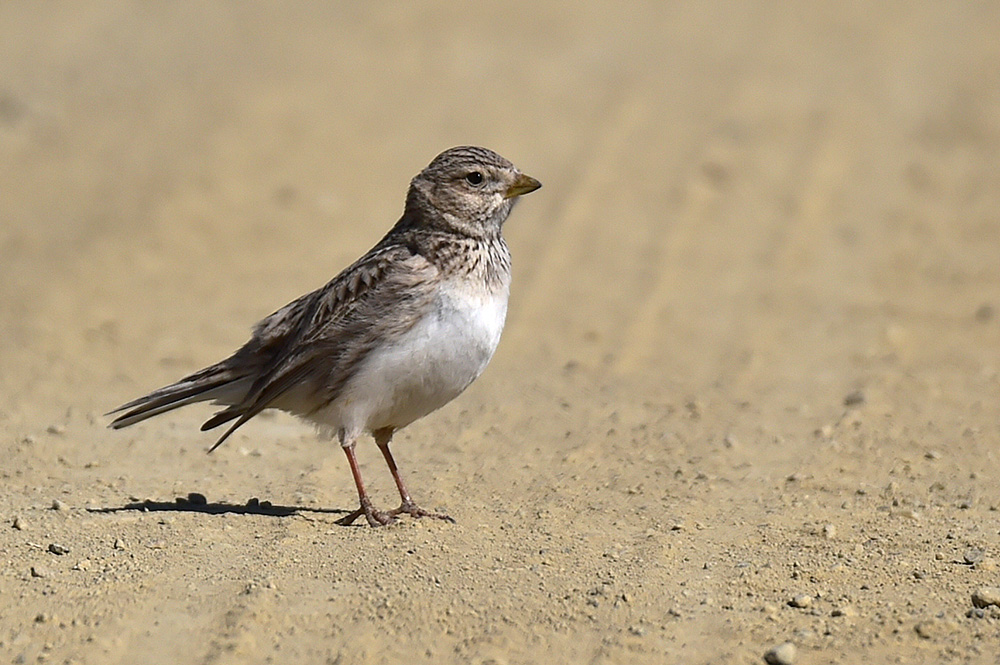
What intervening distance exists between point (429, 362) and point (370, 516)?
0.85 meters

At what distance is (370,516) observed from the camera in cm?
722

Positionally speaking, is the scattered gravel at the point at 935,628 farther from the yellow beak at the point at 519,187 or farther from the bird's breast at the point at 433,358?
the yellow beak at the point at 519,187

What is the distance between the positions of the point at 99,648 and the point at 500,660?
1516 mm

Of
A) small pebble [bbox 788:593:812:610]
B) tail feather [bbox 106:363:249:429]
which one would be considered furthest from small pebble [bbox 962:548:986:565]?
tail feather [bbox 106:363:249:429]

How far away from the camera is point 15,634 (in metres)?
5.65

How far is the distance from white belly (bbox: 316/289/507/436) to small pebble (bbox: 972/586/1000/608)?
255 cm

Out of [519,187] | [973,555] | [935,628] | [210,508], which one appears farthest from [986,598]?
[210,508]

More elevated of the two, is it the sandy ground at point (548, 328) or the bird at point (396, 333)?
the bird at point (396, 333)

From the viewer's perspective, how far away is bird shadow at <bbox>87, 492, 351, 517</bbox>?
7.37 metres

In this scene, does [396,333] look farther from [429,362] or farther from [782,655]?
[782,655]

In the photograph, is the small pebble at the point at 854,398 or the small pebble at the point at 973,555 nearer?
the small pebble at the point at 973,555

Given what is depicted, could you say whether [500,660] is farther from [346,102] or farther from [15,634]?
[346,102]

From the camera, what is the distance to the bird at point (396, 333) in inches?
277

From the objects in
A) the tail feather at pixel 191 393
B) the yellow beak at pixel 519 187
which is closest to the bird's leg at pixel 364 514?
the tail feather at pixel 191 393
